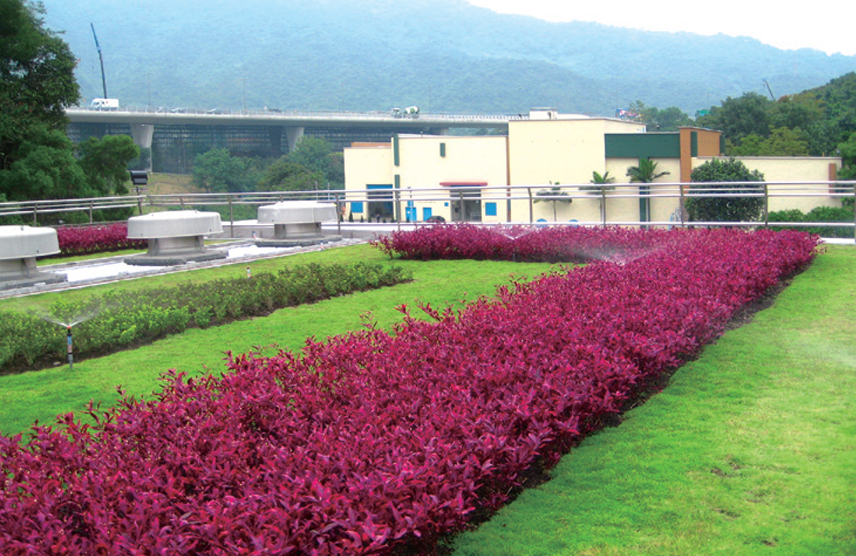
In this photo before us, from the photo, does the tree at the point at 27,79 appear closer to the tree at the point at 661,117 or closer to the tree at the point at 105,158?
the tree at the point at 105,158

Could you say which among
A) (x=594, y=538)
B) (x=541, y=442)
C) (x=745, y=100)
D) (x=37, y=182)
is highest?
(x=745, y=100)

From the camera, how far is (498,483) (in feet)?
12.1

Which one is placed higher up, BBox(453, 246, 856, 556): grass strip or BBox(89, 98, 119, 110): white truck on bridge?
BBox(89, 98, 119, 110): white truck on bridge

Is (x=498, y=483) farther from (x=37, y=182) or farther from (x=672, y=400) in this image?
(x=37, y=182)

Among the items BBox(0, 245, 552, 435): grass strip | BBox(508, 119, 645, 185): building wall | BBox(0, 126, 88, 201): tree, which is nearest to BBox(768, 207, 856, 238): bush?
BBox(0, 245, 552, 435): grass strip

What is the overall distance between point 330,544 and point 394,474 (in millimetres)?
513

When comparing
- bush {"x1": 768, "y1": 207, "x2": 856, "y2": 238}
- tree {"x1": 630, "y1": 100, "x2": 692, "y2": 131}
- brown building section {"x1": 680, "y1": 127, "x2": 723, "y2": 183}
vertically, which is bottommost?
bush {"x1": 768, "y1": 207, "x2": 856, "y2": 238}

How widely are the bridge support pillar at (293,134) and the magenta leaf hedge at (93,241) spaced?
314 ft

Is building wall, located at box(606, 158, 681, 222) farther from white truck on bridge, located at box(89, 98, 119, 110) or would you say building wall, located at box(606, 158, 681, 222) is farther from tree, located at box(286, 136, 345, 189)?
white truck on bridge, located at box(89, 98, 119, 110)

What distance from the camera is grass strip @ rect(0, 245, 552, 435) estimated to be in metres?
5.50

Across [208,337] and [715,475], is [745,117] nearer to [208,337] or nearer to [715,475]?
[208,337]

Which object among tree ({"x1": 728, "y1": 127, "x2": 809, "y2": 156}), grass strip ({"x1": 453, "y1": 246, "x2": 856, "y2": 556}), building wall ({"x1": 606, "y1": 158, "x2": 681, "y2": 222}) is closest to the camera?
grass strip ({"x1": 453, "y1": 246, "x2": 856, "y2": 556})

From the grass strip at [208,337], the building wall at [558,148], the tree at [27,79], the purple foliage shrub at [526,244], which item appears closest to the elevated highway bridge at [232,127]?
the building wall at [558,148]

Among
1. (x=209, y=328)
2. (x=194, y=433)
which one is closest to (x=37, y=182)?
(x=209, y=328)
